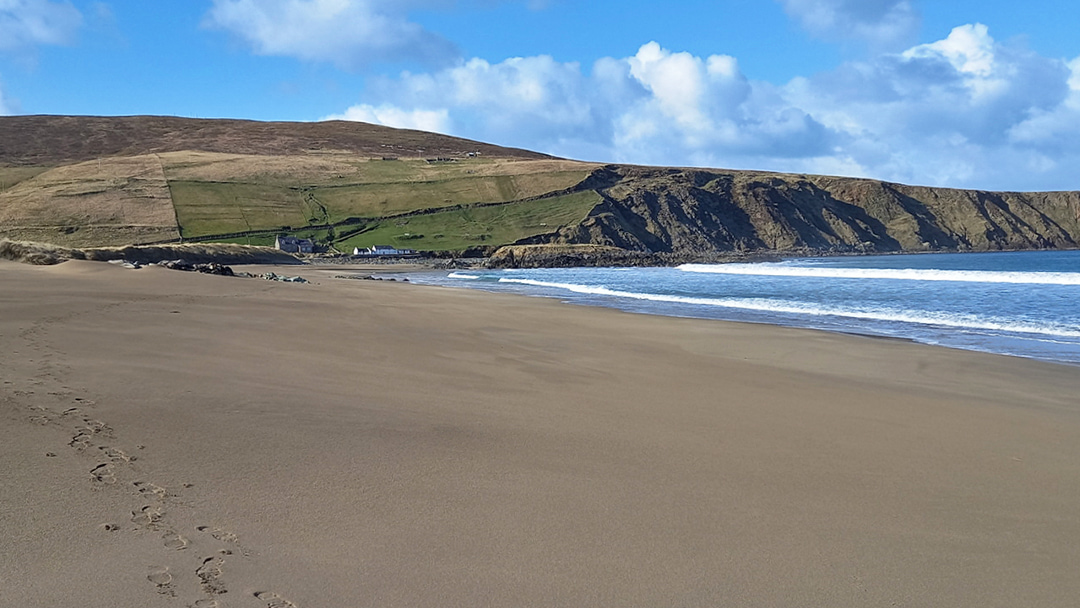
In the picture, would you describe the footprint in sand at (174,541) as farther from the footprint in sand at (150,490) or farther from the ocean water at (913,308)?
the ocean water at (913,308)

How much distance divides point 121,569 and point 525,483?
2.31 m

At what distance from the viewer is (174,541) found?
353cm

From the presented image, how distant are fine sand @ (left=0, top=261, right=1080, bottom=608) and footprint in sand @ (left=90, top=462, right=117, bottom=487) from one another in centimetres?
2

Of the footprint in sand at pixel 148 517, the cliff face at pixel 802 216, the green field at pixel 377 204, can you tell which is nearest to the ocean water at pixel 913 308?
the footprint in sand at pixel 148 517

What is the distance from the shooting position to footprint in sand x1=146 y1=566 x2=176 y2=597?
3.11 meters

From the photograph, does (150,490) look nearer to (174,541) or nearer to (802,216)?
(174,541)

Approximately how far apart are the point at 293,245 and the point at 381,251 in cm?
933

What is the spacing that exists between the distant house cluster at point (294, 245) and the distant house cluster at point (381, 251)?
475cm

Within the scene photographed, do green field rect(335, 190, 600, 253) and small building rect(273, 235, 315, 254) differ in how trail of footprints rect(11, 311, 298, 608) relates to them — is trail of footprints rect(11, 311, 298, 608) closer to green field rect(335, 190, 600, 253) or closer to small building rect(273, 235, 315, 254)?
small building rect(273, 235, 315, 254)

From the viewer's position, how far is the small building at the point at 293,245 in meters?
79.4

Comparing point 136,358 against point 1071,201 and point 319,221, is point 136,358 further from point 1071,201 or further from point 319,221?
point 1071,201

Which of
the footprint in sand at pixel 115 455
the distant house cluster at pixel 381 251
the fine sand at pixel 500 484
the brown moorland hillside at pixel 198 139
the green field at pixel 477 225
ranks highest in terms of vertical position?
the brown moorland hillside at pixel 198 139

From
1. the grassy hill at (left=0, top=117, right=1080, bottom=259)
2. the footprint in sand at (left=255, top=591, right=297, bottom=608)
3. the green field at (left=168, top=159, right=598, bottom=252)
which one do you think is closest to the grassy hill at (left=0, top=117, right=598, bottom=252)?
A: the green field at (left=168, top=159, right=598, bottom=252)

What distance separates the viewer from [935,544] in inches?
164
